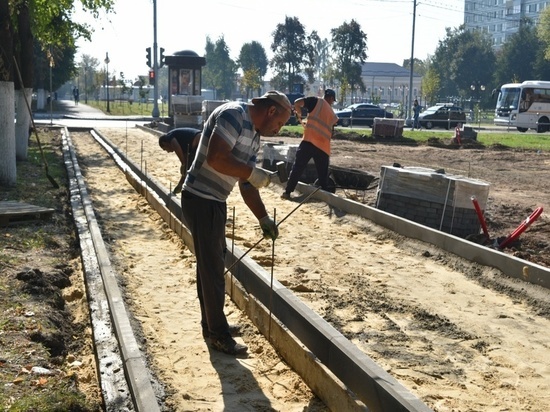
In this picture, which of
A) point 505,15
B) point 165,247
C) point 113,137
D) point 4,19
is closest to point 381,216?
point 165,247

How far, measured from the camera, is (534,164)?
68.3ft

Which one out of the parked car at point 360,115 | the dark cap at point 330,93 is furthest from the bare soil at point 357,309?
the parked car at point 360,115

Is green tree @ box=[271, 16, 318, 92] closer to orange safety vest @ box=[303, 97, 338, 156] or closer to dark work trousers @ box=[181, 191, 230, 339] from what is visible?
orange safety vest @ box=[303, 97, 338, 156]

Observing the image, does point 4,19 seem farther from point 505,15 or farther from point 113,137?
point 505,15

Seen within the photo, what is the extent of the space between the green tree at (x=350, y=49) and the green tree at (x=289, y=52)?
9.21 feet

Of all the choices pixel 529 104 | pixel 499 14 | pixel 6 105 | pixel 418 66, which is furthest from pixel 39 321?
pixel 499 14

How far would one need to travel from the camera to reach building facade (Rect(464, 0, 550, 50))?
12594cm

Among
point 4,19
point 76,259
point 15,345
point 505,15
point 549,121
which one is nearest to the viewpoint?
point 15,345

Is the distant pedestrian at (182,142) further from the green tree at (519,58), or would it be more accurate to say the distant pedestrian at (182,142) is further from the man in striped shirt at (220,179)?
the green tree at (519,58)

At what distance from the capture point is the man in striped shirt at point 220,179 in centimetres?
486

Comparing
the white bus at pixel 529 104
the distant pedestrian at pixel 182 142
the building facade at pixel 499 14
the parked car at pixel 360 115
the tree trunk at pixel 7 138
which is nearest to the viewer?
the distant pedestrian at pixel 182 142

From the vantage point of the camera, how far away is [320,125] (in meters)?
11.5

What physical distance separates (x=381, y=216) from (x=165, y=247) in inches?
116

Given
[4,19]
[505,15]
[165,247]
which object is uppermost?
[505,15]
